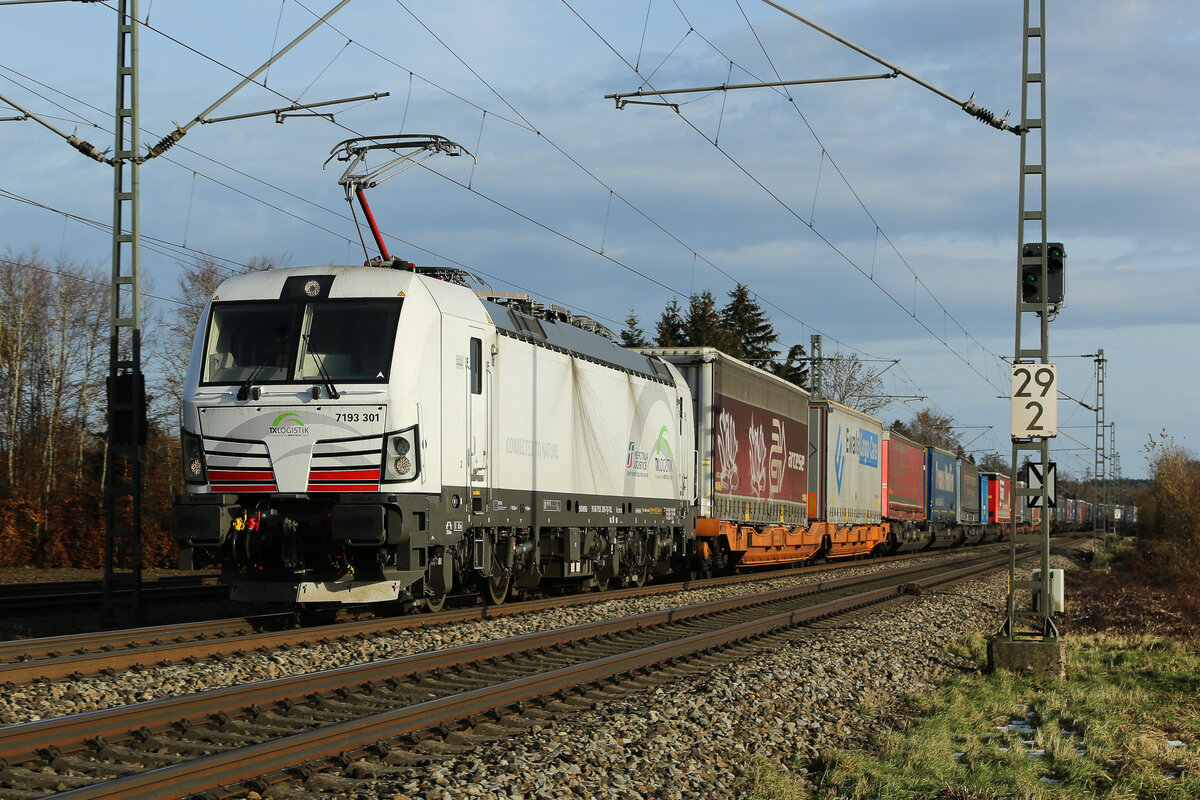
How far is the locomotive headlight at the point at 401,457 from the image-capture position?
39.3 feet

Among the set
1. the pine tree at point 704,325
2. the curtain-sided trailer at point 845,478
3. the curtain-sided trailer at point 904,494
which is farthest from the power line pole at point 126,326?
the pine tree at point 704,325

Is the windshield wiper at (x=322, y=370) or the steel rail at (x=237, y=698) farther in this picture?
the windshield wiper at (x=322, y=370)

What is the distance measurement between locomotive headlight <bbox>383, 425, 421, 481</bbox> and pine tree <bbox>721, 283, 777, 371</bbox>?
55.8 m

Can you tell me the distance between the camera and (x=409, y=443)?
476 inches

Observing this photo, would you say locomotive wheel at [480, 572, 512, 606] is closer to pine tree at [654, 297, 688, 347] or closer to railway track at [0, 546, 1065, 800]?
railway track at [0, 546, 1065, 800]

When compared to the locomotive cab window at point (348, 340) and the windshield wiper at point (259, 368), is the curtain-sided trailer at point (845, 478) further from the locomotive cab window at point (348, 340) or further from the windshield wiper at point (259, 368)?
the windshield wiper at point (259, 368)

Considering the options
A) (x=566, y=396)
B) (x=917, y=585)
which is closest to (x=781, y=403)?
(x=917, y=585)

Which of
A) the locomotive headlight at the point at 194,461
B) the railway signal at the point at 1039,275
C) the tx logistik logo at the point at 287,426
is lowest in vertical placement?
the locomotive headlight at the point at 194,461

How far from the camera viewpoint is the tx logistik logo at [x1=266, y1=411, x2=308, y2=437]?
39.5ft

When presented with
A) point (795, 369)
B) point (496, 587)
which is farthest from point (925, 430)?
point (496, 587)

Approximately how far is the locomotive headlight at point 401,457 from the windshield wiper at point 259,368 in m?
1.59

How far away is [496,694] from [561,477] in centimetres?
804

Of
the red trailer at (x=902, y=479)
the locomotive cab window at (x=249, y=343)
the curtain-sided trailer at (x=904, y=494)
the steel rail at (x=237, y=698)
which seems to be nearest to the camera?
the steel rail at (x=237, y=698)

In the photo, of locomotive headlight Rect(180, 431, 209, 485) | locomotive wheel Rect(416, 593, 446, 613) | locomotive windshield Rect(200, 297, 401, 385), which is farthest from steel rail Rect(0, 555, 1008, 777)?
locomotive headlight Rect(180, 431, 209, 485)
